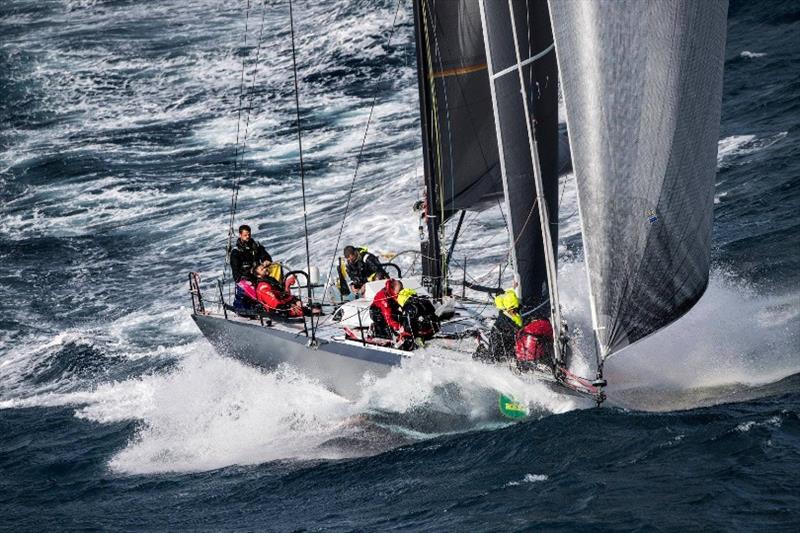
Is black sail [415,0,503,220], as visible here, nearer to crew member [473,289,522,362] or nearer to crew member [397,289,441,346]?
crew member [397,289,441,346]

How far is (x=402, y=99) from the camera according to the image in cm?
2955

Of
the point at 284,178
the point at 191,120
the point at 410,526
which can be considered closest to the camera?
the point at 410,526

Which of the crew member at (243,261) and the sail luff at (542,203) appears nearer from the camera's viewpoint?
the sail luff at (542,203)

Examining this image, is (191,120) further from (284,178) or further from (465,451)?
(465,451)

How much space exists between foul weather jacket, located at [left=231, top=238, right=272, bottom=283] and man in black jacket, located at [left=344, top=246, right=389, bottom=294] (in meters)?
1.37

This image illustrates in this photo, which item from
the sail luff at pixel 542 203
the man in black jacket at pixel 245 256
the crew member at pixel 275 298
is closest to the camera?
the sail luff at pixel 542 203

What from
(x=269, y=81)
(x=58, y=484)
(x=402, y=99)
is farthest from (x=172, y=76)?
(x=58, y=484)

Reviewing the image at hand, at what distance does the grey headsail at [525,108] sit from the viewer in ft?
41.9

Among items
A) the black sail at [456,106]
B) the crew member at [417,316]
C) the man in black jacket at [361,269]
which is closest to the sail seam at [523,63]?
the black sail at [456,106]

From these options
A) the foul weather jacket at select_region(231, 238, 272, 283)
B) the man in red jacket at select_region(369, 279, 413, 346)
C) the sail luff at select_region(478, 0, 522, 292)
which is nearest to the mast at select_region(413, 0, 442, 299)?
the man in red jacket at select_region(369, 279, 413, 346)

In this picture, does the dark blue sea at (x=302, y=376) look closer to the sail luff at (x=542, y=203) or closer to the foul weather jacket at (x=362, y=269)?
the sail luff at (x=542, y=203)

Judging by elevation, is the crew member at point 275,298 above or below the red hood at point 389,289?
below

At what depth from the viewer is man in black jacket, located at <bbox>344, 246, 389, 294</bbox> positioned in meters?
16.4

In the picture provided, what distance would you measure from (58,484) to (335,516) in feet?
14.7
